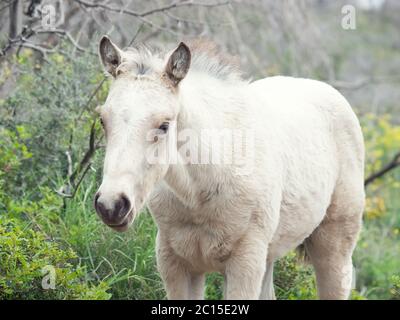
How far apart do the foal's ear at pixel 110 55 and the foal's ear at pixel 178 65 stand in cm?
31

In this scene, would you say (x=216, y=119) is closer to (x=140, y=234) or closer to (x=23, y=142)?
(x=140, y=234)

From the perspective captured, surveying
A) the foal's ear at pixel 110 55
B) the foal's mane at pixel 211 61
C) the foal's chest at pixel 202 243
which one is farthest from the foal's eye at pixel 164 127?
the foal's chest at pixel 202 243

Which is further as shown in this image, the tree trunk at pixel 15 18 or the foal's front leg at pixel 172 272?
the tree trunk at pixel 15 18

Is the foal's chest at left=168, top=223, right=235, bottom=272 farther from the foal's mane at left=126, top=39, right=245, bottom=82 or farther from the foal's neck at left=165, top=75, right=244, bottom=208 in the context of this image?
the foal's mane at left=126, top=39, right=245, bottom=82

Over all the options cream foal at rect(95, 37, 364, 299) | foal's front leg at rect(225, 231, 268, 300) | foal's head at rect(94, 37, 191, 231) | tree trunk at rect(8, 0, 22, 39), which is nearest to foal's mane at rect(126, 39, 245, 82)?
cream foal at rect(95, 37, 364, 299)

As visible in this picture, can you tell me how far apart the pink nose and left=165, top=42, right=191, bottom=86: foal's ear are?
29.9 inches

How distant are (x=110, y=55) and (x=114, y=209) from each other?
982 millimetres

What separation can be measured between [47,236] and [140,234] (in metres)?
0.84

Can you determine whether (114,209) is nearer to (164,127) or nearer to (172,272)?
(164,127)

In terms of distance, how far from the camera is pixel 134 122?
3.95 metres

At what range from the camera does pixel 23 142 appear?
6.71 meters

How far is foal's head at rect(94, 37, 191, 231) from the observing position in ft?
12.5

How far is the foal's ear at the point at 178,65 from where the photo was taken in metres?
4.16

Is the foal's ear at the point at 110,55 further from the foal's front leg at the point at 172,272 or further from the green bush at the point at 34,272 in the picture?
the green bush at the point at 34,272
